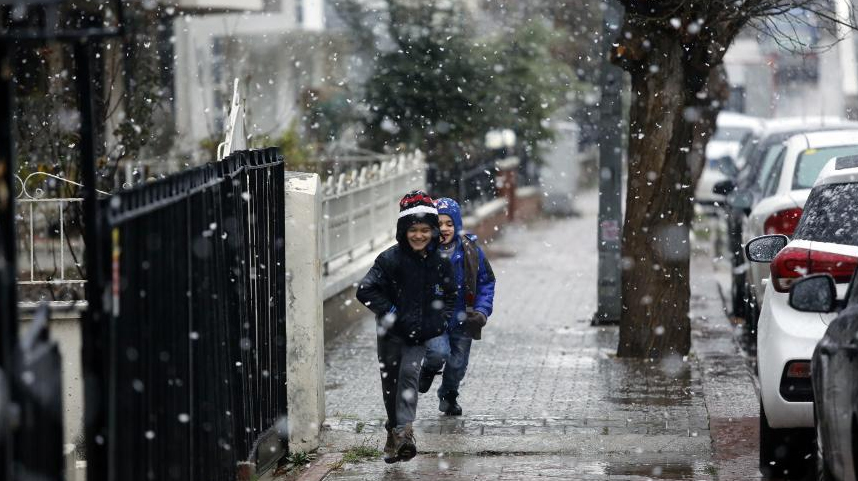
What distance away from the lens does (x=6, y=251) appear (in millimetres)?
3512

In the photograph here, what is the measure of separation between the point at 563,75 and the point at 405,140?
4604 mm

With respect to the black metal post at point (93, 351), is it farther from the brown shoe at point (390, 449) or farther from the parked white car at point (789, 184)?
the parked white car at point (789, 184)

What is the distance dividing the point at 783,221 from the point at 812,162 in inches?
50.4

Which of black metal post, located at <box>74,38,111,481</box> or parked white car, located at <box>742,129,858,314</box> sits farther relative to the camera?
parked white car, located at <box>742,129,858,314</box>

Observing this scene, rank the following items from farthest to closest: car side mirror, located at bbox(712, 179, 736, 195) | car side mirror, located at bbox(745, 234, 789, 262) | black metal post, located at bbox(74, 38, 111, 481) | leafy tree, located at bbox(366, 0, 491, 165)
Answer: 1. leafy tree, located at bbox(366, 0, 491, 165)
2. car side mirror, located at bbox(712, 179, 736, 195)
3. car side mirror, located at bbox(745, 234, 789, 262)
4. black metal post, located at bbox(74, 38, 111, 481)

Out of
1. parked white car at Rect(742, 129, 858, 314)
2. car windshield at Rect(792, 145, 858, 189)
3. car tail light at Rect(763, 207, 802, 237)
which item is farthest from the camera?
car windshield at Rect(792, 145, 858, 189)

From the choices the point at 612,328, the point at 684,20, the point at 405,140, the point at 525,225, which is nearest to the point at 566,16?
the point at 525,225

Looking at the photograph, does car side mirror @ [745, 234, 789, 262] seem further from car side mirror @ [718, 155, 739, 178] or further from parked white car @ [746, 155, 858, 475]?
car side mirror @ [718, 155, 739, 178]

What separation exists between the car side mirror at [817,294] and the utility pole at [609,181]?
23.1ft

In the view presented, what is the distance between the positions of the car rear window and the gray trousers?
2.15 meters

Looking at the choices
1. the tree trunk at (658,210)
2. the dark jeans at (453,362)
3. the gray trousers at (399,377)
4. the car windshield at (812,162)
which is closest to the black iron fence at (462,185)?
the car windshield at (812,162)

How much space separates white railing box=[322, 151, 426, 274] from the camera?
43.0 ft

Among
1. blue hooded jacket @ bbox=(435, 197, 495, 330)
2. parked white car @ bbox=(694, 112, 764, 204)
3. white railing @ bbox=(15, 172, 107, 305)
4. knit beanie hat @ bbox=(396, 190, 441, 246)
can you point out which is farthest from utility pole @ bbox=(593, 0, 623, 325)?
parked white car @ bbox=(694, 112, 764, 204)

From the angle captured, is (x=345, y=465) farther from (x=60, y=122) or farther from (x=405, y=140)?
(x=405, y=140)
